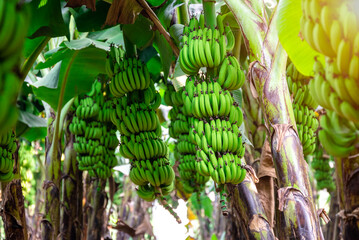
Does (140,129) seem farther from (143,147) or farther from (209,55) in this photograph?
(209,55)

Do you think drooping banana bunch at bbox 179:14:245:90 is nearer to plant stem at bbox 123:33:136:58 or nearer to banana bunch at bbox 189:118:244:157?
banana bunch at bbox 189:118:244:157

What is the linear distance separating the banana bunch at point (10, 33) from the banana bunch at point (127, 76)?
1.48m

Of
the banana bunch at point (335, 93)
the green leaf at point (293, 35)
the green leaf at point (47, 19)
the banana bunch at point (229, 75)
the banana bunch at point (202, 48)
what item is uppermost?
the green leaf at point (47, 19)

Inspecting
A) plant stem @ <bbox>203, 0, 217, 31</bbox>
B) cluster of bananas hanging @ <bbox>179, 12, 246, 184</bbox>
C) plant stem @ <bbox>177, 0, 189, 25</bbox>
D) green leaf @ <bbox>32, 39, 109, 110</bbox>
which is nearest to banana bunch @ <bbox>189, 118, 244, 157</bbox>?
cluster of bananas hanging @ <bbox>179, 12, 246, 184</bbox>

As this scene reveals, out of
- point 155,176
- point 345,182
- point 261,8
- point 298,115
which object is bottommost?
point 345,182

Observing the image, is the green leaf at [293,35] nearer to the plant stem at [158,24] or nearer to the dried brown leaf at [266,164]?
the dried brown leaf at [266,164]

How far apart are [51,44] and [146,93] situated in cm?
179

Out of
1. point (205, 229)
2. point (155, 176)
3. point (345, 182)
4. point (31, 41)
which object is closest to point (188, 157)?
point (155, 176)

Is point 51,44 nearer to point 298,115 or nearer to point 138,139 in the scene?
point 138,139

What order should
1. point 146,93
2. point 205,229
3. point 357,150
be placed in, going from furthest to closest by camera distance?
point 205,229, point 146,93, point 357,150

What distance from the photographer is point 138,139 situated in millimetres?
2193

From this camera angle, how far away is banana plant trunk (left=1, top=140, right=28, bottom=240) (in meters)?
2.51

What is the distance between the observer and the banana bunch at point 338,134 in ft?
2.73

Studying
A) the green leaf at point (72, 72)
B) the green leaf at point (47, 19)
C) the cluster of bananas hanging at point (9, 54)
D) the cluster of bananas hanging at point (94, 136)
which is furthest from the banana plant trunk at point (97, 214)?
the cluster of bananas hanging at point (9, 54)
